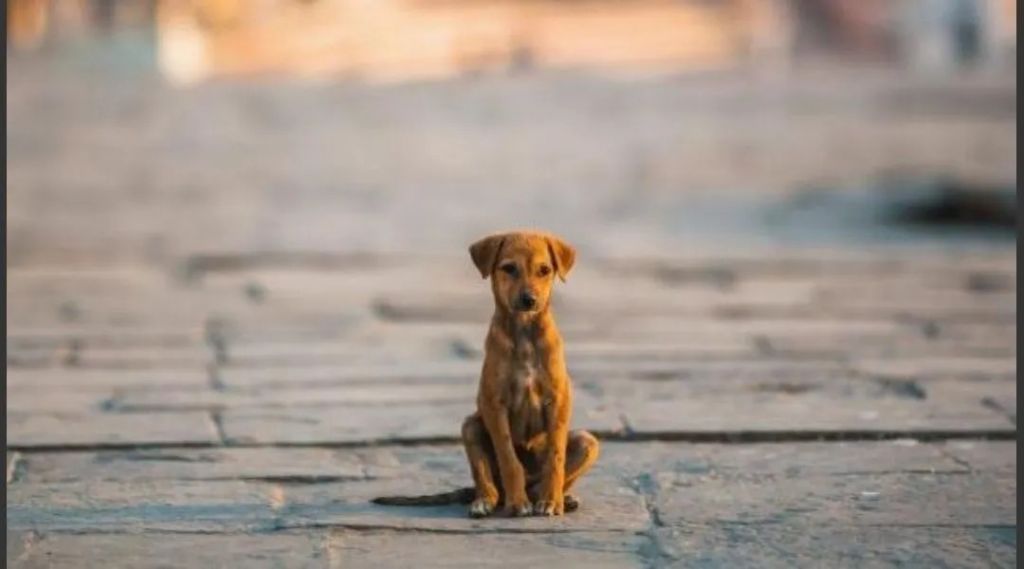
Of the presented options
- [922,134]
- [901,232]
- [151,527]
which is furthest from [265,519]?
[922,134]

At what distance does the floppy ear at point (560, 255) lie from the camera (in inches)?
177

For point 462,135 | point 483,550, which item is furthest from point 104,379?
point 462,135

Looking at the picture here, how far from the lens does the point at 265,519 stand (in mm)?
4641

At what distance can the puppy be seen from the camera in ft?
14.6

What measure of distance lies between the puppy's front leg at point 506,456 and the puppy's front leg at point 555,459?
45mm

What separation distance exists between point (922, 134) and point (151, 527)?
15.9m

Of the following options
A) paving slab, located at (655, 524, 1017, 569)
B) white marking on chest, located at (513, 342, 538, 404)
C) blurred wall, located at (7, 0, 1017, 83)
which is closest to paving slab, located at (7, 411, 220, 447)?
white marking on chest, located at (513, 342, 538, 404)

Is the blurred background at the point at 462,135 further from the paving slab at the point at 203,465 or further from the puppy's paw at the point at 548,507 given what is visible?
the puppy's paw at the point at 548,507

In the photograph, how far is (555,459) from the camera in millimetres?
4512

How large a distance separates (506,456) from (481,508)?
134 mm

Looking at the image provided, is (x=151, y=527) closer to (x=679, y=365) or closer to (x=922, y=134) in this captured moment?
(x=679, y=365)

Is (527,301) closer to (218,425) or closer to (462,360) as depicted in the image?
(218,425)

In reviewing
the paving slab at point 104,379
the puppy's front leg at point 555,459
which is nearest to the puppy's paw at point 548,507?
the puppy's front leg at point 555,459

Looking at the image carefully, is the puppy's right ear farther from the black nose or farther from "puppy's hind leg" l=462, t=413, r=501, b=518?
"puppy's hind leg" l=462, t=413, r=501, b=518
